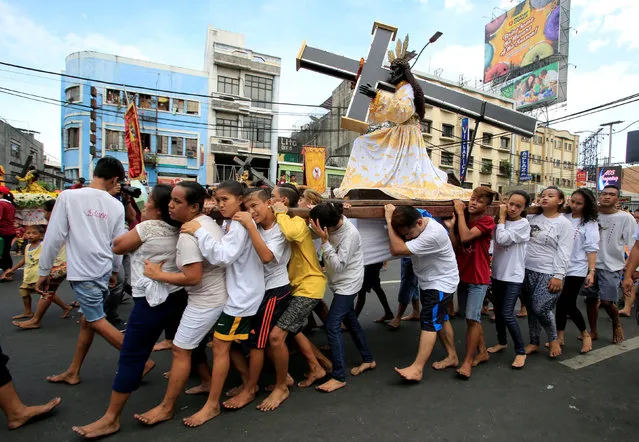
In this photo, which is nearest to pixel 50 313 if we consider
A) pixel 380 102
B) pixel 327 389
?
pixel 327 389

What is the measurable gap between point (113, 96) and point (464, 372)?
86.6 ft

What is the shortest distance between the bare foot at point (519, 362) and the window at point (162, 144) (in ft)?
82.6

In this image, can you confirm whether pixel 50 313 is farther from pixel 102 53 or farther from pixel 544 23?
pixel 544 23

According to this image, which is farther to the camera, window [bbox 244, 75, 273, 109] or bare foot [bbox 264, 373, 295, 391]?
window [bbox 244, 75, 273, 109]

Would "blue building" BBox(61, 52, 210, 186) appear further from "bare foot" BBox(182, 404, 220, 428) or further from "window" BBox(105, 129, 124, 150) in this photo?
"bare foot" BBox(182, 404, 220, 428)

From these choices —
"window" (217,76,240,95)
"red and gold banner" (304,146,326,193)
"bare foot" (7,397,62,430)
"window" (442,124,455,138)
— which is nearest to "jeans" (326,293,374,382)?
"bare foot" (7,397,62,430)

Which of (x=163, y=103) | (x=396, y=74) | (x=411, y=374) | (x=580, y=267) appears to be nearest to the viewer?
(x=411, y=374)

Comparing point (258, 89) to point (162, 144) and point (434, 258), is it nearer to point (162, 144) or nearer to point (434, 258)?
point (162, 144)

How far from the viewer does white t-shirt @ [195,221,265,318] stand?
2.45 m

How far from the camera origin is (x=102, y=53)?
23156 mm

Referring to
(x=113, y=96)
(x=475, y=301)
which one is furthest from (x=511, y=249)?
(x=113, y=96)

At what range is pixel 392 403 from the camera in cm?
288

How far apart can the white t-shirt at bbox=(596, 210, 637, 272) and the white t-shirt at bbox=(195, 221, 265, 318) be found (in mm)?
4266

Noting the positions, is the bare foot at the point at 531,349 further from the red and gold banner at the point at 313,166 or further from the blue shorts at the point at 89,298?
the red and gold banner at the point at 313,166
